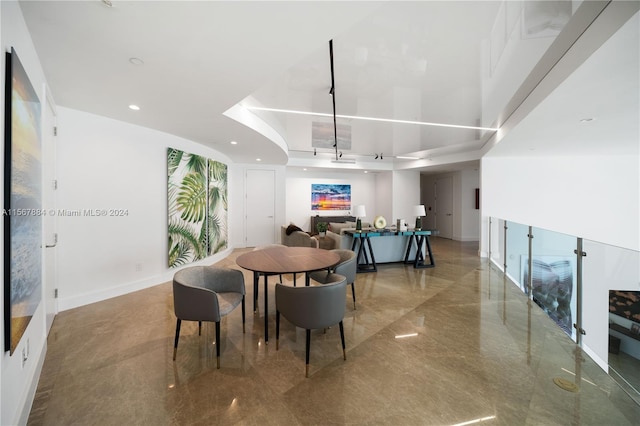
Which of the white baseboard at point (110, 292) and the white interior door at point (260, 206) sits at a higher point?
the white interior door at point (260, 206)

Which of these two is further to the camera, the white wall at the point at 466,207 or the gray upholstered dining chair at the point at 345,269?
the white wall at the point at 466,207

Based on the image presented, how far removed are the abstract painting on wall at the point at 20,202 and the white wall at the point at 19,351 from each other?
0.19ft

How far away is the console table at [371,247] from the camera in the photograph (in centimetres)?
498

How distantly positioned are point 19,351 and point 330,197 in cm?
810

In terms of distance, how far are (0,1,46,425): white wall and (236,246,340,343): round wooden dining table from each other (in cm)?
146

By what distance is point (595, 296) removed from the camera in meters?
2.34

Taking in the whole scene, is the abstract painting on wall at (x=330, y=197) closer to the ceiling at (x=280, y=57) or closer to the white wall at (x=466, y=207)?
the white wall at (x=466, y=207)

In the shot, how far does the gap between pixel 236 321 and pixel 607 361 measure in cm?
348

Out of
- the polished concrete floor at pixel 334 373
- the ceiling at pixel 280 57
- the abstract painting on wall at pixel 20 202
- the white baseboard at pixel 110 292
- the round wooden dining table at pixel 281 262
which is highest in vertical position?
the ceiling at pixel 280 57

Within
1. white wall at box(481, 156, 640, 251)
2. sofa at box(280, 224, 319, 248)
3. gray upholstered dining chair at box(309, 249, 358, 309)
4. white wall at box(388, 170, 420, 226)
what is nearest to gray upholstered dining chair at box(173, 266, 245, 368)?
gray upholstered dining chair at box(309, 249, 358, 309)

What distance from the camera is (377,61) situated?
7.83 ft

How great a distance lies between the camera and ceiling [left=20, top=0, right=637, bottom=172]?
158cm

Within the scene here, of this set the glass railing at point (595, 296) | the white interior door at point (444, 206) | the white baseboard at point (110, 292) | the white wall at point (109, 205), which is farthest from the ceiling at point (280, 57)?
the white interior door at point (444, 206)

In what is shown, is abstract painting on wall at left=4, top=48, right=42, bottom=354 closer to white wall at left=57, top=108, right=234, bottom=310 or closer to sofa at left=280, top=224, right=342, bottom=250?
white wall at left=57, top=108, right=234, bottom=310
